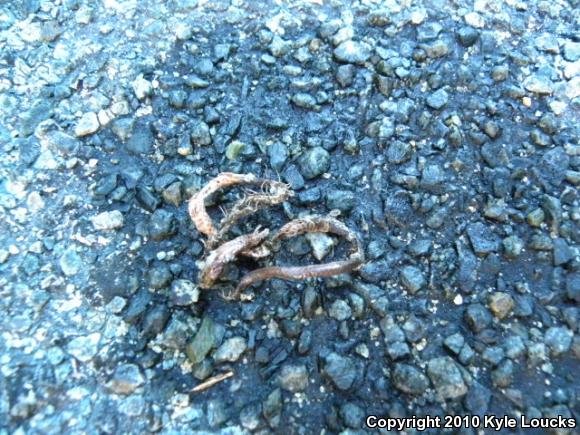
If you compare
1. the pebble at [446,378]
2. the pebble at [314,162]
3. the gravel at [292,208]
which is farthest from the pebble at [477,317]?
the pebble at [314,162]

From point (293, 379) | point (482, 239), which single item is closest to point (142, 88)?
point (293, 379)

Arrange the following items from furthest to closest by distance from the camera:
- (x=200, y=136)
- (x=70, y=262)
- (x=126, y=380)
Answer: (x=200, y=136) → (x=70, y=262) → (x=126, y=380)

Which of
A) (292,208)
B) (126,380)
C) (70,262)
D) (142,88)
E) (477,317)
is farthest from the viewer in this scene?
(142,88)

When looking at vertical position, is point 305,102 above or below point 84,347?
above

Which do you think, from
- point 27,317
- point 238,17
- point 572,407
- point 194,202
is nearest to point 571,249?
point 572,407

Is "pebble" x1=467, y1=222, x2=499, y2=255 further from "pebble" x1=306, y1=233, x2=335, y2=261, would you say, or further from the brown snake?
"pebble" x1=306, y1=233, x2=335, y2=261

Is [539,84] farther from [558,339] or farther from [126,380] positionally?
[126,380]
